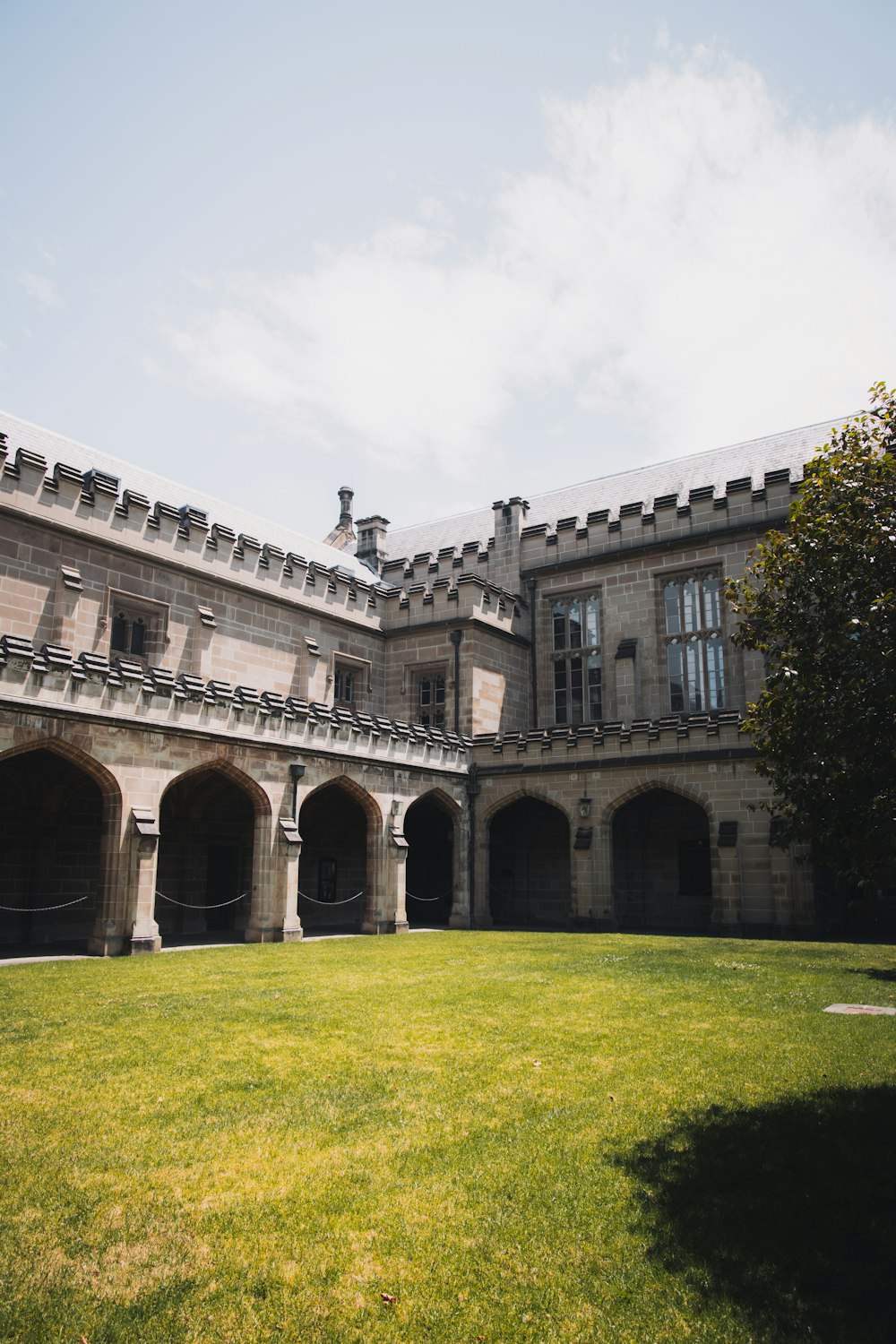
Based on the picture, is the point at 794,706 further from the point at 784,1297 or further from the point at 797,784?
the point at 784,1297

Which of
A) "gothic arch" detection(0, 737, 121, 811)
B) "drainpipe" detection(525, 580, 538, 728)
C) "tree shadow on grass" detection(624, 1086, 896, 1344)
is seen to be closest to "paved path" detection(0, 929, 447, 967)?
"gothic arch" detection(0, 737, 121, 811)

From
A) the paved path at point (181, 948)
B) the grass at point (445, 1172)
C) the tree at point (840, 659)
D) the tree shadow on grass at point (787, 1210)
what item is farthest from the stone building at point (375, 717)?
the tree shadow on grass at point (787, 1210)

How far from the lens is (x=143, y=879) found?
1655 centimetres

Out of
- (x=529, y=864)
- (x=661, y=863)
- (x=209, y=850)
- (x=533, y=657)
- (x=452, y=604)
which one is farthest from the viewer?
(x=533, y=657)

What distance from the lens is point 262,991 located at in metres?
11.8

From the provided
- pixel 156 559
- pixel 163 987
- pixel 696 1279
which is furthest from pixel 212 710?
pixel 696 1279

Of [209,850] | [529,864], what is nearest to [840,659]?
[209,850]

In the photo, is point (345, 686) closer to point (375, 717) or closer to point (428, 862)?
point (428, 862)

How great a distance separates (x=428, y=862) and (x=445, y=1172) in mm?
22571

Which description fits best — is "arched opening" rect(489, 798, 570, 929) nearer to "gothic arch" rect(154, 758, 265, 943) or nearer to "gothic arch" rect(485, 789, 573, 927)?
"gothic arch" rect(485, 789, 573, 927)

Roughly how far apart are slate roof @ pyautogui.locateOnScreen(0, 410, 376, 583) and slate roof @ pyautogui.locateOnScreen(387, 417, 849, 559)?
4.36 metres

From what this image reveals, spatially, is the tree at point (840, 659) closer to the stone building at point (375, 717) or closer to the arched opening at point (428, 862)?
the stone building at point (375, 717)

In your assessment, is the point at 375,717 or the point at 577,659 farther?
the point at 577,659

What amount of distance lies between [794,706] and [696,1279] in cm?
406
